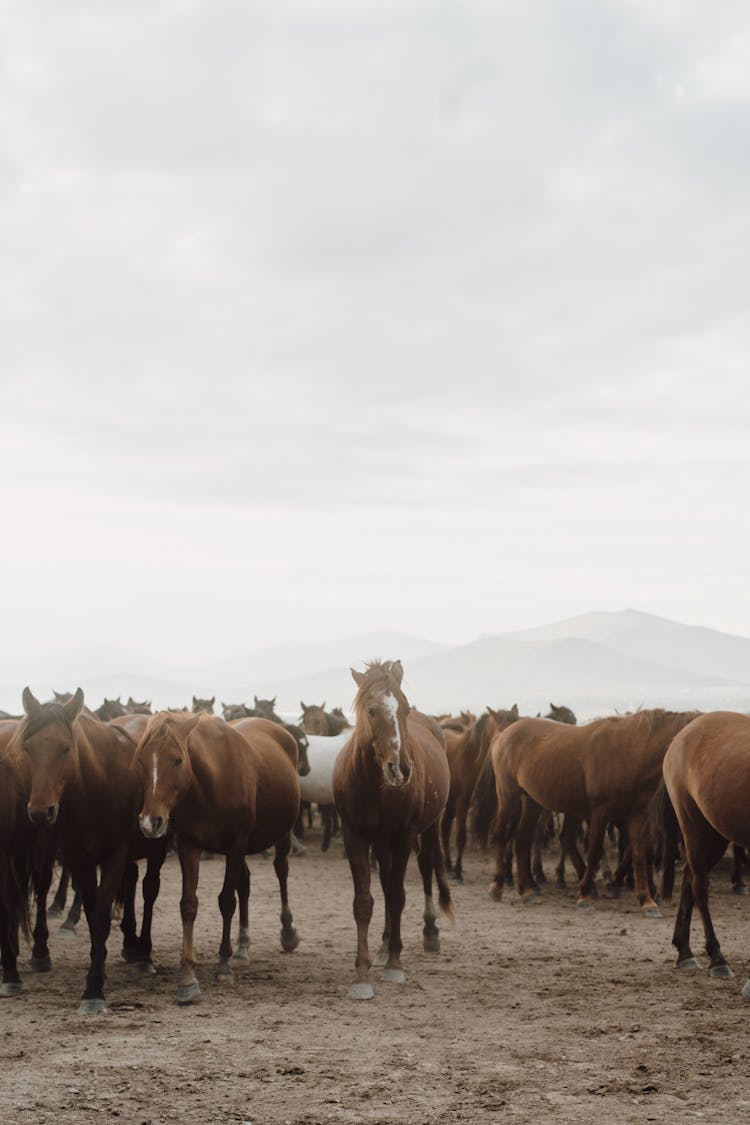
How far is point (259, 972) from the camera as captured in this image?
30.1 feet

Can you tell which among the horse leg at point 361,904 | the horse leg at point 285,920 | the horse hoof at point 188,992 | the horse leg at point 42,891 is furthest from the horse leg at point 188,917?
the horse leg at point 285,920

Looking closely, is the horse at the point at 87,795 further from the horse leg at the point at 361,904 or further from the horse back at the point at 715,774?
the horse back at the point at 715,774

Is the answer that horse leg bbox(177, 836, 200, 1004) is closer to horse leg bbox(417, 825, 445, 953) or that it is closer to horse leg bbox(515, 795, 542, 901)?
horse leg bbox(417, 825, 445, 953)

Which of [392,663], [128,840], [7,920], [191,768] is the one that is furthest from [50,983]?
[392,663]

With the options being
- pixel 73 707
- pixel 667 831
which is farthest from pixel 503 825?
pixel 73 707

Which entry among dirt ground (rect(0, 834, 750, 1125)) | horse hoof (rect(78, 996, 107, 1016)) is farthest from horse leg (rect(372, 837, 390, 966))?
horse hoof (rect(78, 996, 107, 1016))

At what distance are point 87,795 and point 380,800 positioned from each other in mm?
2259

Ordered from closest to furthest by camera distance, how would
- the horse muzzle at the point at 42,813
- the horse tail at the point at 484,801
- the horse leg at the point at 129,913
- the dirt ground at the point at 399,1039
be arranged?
the dirt ground at the point at 399,1039 < the horse muzzle at the point at 42,813 < the horse leg at the point at 129,913 < the horse tail at the point at 484,801

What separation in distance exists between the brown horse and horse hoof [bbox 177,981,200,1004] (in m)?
1.15

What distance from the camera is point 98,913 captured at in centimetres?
793

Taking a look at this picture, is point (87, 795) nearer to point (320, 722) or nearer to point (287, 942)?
point (287, 942)

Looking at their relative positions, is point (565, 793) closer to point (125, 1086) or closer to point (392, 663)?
point (392, 663)

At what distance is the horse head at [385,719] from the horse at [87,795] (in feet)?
5.94

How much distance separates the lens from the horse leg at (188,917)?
26.3 feet
